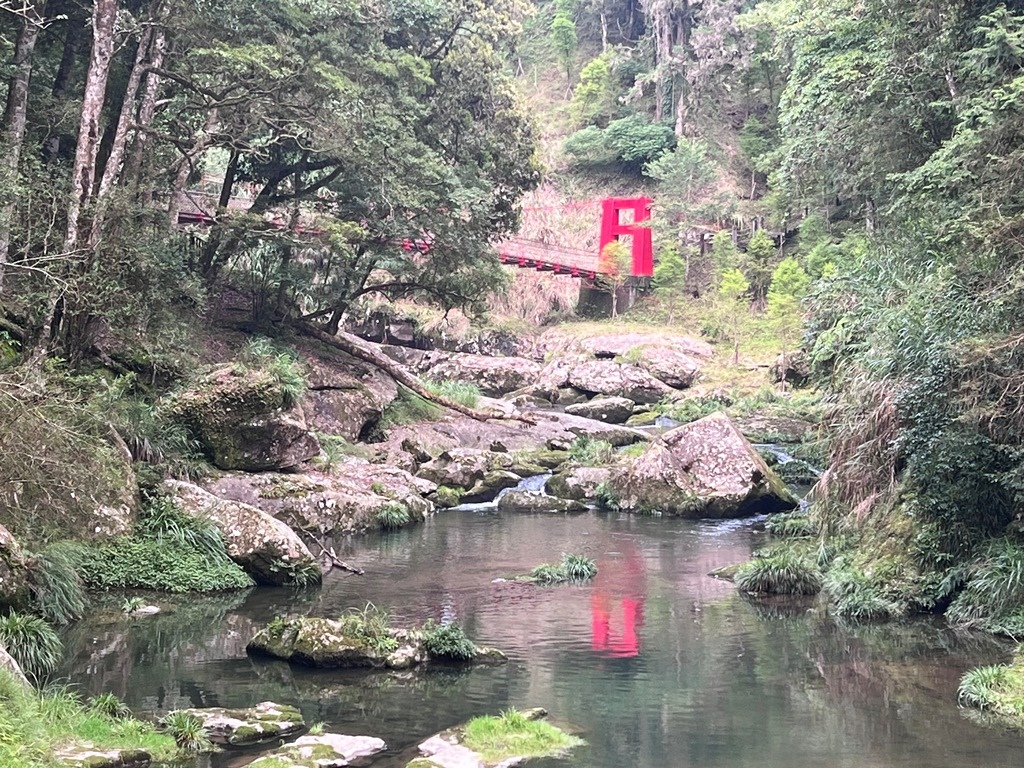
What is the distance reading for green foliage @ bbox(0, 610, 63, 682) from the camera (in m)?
8.73

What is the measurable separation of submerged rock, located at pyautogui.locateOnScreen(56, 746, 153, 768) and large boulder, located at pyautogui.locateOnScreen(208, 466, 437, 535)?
8845mm

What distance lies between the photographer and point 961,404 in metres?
12.1

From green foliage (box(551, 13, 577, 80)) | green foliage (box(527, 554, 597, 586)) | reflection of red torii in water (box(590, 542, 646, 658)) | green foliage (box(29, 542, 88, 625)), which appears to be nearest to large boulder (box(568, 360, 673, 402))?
reflection of red torii in water (box(590, 542, 646, 658))

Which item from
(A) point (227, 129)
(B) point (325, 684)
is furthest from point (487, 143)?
(B) point (325, 684)

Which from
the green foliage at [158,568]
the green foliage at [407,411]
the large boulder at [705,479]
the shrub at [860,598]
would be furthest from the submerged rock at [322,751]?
the green foliage at [407,411]

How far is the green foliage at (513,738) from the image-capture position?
7211 millimetres

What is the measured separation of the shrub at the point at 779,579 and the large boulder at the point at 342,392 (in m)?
11.3

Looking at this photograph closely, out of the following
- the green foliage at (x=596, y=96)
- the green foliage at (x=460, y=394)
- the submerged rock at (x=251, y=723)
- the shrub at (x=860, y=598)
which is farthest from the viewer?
the green foliage at (x=596, y=96)

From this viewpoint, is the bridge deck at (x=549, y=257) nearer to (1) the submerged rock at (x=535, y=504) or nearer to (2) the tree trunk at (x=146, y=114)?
(1) the submerged rock at (x=535, y=504)

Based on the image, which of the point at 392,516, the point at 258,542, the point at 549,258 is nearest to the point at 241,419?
the point at 392,516

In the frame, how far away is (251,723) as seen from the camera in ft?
25.1

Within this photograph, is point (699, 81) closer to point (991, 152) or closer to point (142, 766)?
point (991, 152)

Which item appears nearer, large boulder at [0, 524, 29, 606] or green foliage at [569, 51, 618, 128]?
large boulder at [0, 524, 29, 606]

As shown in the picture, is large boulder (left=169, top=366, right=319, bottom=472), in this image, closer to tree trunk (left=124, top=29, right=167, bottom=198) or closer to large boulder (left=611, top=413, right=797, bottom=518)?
tree trunk (left=124, top=29, right=167, bottom=198)
